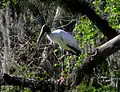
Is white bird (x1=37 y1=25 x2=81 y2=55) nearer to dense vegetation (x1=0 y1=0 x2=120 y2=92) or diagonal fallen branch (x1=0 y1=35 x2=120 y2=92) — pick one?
A: dense vegetation (x1=0 y1=0 x2=120 y2=92)

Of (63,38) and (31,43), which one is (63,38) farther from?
(31,43)

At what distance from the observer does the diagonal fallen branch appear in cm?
339

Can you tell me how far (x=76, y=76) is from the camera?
3.66 m

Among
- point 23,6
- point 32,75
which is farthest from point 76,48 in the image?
point 23,6

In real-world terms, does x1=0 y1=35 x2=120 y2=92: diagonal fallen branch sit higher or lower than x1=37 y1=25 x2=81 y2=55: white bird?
lower

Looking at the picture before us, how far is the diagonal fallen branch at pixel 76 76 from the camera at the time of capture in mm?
3389

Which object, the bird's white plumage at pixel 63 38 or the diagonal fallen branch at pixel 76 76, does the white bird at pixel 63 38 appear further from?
the diagonal fallen branch at pixel 76 76

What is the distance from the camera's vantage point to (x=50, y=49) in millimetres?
6242

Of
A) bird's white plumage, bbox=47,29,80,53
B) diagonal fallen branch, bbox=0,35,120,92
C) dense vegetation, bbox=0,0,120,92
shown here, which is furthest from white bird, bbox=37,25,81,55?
diagonal fallen branch, bbox=0,35,120,92

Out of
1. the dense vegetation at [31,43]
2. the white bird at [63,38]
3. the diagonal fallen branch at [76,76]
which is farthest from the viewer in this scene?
the dense vegetation at [31,43]

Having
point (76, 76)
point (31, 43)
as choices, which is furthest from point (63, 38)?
point (76, 76)

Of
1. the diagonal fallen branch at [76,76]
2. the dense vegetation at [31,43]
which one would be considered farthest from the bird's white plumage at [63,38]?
the diagonal fallen branch at [76,76]

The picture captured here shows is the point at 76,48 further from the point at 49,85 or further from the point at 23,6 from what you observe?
the point at 23,6

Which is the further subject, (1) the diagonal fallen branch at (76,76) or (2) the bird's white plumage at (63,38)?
(2) the bird's white plumage at (63,38)
